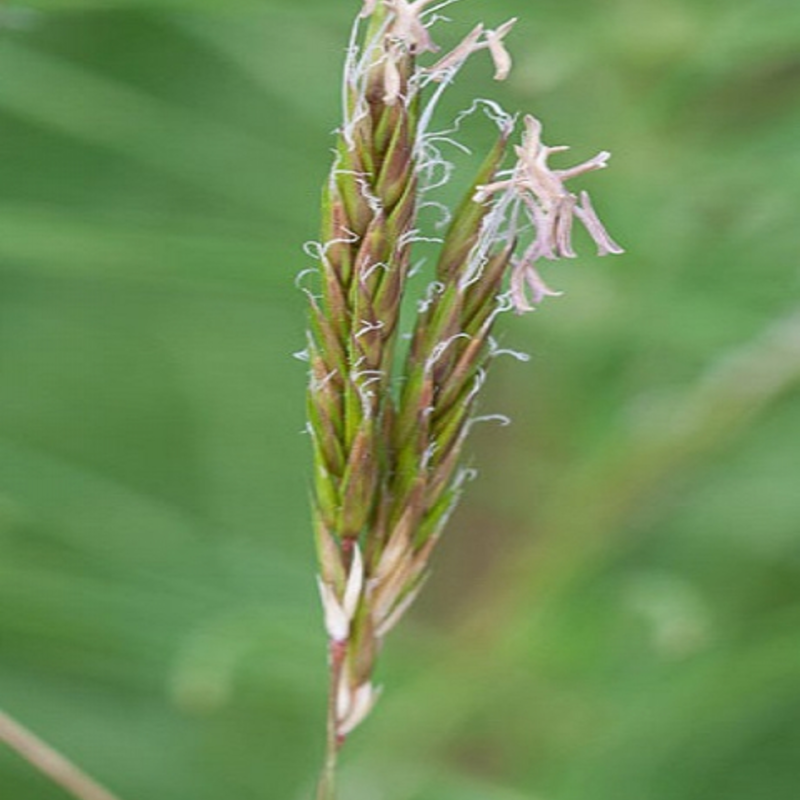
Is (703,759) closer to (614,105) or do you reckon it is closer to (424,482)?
(614,105)

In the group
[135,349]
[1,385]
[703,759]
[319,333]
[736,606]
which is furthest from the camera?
[135,349]

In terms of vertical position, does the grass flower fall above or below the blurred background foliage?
above

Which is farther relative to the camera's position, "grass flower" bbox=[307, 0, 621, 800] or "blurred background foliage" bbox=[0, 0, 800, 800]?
"blurred background foliage" bbox=[0, 0, 800, 800]

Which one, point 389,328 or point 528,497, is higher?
point 389,328

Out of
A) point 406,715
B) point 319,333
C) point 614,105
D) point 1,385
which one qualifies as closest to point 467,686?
point 406,715

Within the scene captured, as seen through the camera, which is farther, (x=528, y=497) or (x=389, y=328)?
(x=528, y=497)
